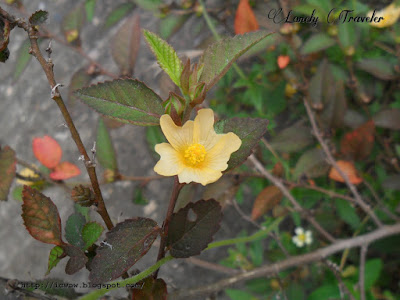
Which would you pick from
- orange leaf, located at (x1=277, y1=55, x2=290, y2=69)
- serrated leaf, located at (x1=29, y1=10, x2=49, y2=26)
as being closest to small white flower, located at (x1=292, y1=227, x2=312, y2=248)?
orange leaf, located at (x1=277, y1=55, x2=290, y2=69)

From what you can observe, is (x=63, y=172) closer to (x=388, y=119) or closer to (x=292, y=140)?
(x=292, y=140)

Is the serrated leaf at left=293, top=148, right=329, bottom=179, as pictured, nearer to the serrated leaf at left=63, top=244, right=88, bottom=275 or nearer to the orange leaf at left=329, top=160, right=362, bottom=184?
the orange leaf at left=329, top=160, right=362, bottom=184

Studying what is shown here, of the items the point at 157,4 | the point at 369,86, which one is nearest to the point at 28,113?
the point at 157,4

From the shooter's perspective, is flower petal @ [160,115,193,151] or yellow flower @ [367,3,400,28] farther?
yellow flower @ [367,3,400,28]

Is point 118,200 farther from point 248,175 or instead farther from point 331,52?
point 331,52

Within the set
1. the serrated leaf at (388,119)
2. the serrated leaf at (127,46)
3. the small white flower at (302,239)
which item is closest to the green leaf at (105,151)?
the serrated leaf at (127,46)
